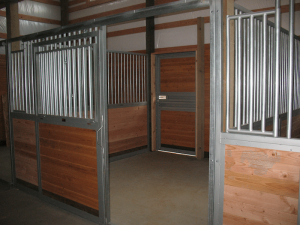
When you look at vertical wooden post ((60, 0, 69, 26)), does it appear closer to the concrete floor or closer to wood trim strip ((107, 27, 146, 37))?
wood trim strip ((107, 27, 146, 37))

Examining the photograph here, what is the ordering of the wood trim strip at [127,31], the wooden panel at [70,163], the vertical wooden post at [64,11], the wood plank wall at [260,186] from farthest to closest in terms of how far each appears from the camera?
the vertical wooden post at [64,11] → the wood trim strip at [127,31] → the wooden panel at [70,163] → the wood plank wall at [260,186]

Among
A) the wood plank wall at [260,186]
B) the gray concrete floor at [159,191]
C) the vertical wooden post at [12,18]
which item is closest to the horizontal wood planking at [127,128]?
the gray concrete floor at [159,191]

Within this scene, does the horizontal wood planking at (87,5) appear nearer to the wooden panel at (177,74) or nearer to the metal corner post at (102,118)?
the wooden panel at (177,74)

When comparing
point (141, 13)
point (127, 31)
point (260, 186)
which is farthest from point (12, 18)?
point (260, 186)

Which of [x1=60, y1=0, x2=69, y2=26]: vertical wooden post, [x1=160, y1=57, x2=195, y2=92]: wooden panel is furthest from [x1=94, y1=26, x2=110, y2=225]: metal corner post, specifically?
[x1=60, y1=0, x2=69, y2=26]: vertical wooden post

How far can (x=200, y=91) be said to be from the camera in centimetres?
476

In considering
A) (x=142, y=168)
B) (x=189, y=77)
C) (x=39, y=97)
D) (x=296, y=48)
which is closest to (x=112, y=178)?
(x=142, y=168)

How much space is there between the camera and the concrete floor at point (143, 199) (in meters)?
2.64

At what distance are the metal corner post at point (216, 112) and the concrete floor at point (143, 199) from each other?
0.83m

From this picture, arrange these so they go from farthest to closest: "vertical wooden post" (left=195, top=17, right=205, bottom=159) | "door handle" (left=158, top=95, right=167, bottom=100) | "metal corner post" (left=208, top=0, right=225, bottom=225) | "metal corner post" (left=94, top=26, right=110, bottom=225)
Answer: "door handle" (left=158, top=95, right=167, bottom=100), "vertical wooden post" (left=195, top=17, right=205, bottom=159), "metal corner post" (left=94, top=26, right=110, bottom=225), "metal corner post" (left=208, top=0, right=225, bottom=225)

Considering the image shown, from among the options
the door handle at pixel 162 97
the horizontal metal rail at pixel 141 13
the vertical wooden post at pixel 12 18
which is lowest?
the door handle at pixel 162 97

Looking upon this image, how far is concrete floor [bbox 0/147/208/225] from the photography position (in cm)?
264

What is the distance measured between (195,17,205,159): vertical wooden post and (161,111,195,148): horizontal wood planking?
8.8 inches

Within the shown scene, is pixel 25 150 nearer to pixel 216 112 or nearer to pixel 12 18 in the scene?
pixel 12 18
